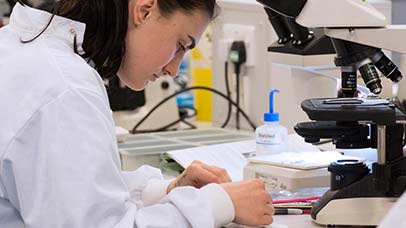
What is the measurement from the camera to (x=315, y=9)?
1322mm

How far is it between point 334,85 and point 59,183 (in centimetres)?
94

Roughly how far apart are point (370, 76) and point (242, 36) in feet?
3.31

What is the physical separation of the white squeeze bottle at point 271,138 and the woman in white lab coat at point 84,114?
49 cm

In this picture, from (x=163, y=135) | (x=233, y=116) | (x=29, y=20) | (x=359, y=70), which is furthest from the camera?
(x=233, y=116)

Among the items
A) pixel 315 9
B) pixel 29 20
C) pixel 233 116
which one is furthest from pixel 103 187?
pixel 233 116

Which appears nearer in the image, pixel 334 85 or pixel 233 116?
pixel 334 85

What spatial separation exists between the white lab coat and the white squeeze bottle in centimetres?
61

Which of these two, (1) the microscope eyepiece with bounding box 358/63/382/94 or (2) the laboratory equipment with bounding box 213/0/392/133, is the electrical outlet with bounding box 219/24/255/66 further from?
(1) the microscope eyepiece with bounding box 358/63/382/94

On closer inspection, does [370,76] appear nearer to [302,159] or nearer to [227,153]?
[302,159]

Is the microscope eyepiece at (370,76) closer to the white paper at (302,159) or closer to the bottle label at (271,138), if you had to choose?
the white paper at (302,159)

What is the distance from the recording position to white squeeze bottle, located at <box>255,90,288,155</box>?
1.80 m

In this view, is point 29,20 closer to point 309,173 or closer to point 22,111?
point 22,111

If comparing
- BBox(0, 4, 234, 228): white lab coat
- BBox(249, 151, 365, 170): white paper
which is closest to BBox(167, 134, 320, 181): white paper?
BBox(249, 151, 365, 170): white paper

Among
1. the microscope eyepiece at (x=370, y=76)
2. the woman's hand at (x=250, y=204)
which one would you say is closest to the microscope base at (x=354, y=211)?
the woman's hand at (x=250, y=204)
